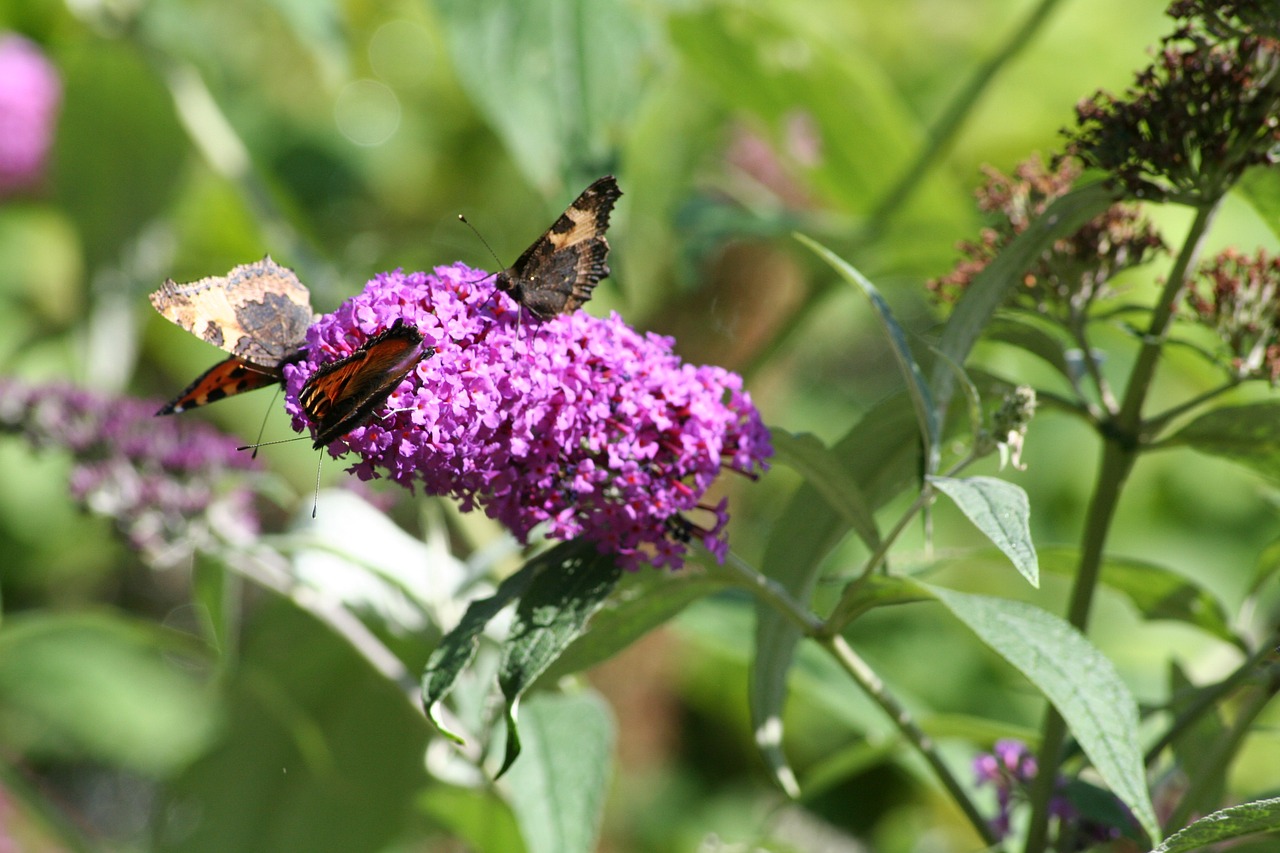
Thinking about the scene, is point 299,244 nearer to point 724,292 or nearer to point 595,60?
A: point 595,60

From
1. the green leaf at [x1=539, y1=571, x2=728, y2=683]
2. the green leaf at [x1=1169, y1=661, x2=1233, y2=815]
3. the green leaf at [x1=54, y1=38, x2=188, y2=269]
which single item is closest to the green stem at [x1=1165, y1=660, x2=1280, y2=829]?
the green leaf at [x1=1169, y1=661, x2=1233, y2=815]

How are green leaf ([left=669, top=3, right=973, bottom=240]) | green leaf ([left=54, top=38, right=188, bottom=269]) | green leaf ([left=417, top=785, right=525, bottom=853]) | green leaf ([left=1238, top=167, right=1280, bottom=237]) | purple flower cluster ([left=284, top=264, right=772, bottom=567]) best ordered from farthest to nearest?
green leaf ([left=54, top=38, right=188, bottom=269]) → green leaf ([left=669, top=3, right=973, bottom=240]) → green leaf ([left=417, top=785, right=525, bottom=853]) → green leaf ([left=1238, top=167, right=1280, bottom=237]) → purple flower cluster ([left=284, top=264, right=772, bottom=567])

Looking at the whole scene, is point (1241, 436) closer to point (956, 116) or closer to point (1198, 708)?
point (1198, 708)

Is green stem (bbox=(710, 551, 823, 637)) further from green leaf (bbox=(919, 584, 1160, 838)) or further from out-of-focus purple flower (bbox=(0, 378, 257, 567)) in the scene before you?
out-of-focus purple flower (bbox=(0, 378, 257, 567))

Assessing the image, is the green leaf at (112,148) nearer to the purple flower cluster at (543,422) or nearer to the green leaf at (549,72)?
the green leaf at (549,72)

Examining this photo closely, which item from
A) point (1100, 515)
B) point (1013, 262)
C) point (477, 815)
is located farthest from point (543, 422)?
point (477, 815)

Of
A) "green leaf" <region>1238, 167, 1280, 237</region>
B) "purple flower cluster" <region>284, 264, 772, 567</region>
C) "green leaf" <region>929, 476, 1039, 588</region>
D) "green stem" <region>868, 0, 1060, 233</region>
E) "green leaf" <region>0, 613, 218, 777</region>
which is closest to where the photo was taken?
"green leaf" <region>929, 476, 1039, 588</region>
